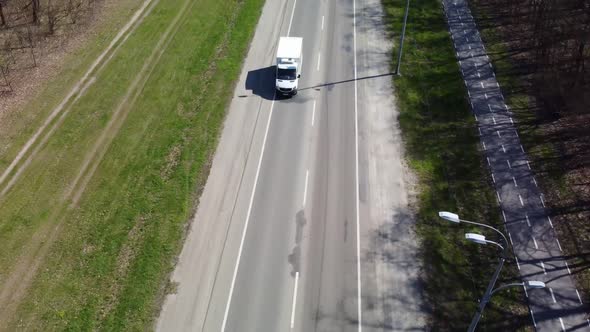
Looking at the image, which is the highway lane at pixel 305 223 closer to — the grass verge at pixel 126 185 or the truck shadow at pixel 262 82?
the truck shadow at pixel 262 82

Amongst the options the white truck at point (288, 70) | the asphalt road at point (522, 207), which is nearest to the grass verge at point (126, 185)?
the white truck at point (288, 70)

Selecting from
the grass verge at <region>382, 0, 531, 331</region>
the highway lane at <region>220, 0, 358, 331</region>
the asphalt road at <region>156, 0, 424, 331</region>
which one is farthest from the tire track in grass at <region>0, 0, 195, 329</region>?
the grass verge at <region>382, 0, 531, 331</region>

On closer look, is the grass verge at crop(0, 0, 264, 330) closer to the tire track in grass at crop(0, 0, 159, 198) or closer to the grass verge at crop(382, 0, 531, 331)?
the tire track in grass at crop(0, 0, 159, 198)

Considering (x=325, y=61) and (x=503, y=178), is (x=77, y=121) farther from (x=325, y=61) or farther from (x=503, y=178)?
(x=503, y=178)

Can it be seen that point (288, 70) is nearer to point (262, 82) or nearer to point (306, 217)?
point (262, 82)

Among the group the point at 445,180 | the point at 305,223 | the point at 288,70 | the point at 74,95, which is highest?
the point at 288,70

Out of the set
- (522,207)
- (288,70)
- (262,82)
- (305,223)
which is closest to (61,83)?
(262,82)
